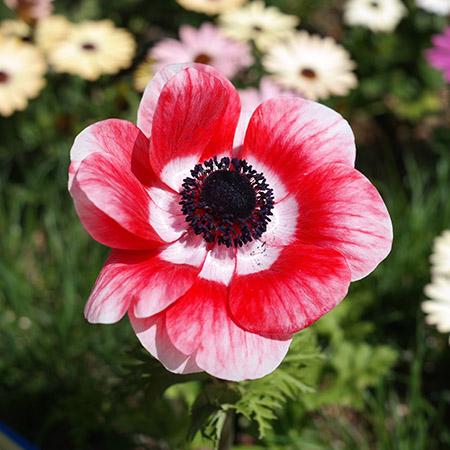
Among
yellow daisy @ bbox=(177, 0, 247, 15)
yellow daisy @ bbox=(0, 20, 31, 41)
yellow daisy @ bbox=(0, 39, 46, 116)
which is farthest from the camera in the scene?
yellow daisy @ bbox=(0, 20, 31, 41)

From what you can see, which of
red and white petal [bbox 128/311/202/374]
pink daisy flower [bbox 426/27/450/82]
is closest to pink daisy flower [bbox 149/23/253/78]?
pink daisy flower [bbox 426/27/450/82]

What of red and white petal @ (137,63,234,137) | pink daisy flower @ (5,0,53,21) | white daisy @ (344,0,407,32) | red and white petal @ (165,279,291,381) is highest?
red and white petal @ (137,63,234,137)

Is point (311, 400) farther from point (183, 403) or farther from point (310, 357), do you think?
point (310, 357)

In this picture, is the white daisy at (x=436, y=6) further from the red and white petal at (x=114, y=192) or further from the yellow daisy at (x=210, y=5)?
the red and white petal at (x=114, y=192)

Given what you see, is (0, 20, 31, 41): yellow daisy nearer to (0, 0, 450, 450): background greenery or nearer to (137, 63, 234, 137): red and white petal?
(0, 0, 450, 450): background greenery

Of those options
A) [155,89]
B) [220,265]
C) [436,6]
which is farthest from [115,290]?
[436,6]

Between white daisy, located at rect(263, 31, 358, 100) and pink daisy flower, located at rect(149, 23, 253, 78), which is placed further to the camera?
pink daisy flower, located at rect(149, 23, 253, 78)

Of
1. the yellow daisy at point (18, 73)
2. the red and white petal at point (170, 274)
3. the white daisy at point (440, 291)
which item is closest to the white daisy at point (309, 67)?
the white daisy at point (440, 291)
